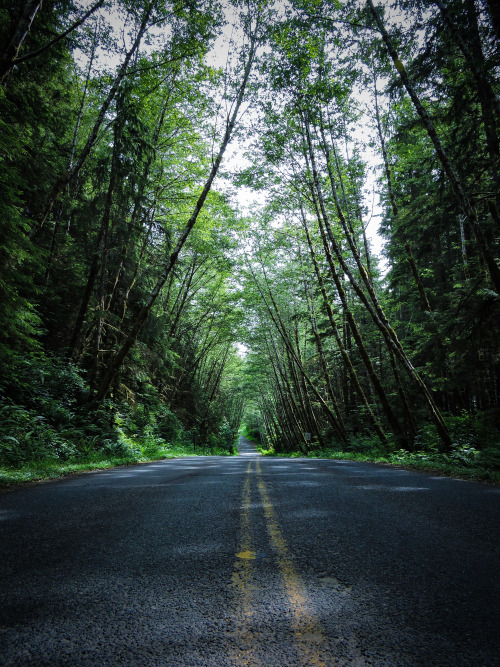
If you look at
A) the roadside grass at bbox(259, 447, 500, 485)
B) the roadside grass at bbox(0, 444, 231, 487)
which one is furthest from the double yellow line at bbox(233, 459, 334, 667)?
the roadside grass at bbox(259, 447, 500, 485)

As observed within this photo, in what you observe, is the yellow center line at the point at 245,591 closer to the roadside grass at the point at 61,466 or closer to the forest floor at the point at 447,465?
the roadside grass at the point at 61,466

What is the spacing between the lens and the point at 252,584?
1898mm

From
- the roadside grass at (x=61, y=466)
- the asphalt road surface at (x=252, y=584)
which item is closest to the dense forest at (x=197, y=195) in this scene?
A: the roadside grass at (x=61, y=466)

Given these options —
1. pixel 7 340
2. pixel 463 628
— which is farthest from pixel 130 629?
pixel 7 340

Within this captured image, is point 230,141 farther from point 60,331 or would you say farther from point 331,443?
point 331,443

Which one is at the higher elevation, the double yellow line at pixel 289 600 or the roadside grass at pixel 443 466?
the double yellow line at pixel 289 600

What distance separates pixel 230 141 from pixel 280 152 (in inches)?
96.2

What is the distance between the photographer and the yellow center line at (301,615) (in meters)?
1.31

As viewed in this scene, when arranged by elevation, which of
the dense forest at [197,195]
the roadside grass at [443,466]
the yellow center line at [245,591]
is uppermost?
the dense forest at [197,195]

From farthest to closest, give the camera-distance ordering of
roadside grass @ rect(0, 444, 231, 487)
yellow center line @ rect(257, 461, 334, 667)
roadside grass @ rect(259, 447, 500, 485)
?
roadside grass @ rect(259, 447, 500, 485) → roadside grass @ rect(0, 444, 231, 487) → yellow center line @ rect(257, 461, 334, 667)

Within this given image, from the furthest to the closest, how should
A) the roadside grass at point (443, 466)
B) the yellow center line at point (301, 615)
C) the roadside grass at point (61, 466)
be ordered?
1. the roadside grass at point (443, 466)
2. the roadside grass at point (61, 466)
3. the yellow center line at point (301, 615)

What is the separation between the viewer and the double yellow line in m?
1.32

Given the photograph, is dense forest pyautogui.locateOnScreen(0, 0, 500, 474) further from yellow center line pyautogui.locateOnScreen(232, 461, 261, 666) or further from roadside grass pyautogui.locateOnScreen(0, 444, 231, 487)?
yellow center line pyautogui.locateOnScreen(232, 461, 261, 666)

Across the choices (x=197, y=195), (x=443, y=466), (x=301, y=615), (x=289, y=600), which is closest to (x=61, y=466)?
(x=289, y=600)
